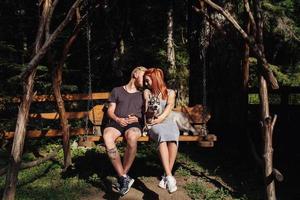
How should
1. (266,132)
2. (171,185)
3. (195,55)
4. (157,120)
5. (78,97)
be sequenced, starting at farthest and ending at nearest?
(195,55) < (78,97) < (157,120) < (171,185) < (266,132)

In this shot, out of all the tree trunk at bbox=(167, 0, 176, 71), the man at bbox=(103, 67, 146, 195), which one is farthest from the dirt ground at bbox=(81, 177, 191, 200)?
the tree trunk at bbox=(167, 0, 176, 71)

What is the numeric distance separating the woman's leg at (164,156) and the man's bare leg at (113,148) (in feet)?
1.65

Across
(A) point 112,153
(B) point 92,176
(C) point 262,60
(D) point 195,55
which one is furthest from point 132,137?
(D) point 195,55

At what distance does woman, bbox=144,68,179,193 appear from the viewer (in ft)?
18.9

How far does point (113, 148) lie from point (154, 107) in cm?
78

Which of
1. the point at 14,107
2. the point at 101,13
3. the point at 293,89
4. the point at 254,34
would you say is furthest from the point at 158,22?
the point at 254,34

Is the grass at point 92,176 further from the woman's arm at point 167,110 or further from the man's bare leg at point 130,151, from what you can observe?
the woman's arm at point 167,110

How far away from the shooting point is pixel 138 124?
619 cm

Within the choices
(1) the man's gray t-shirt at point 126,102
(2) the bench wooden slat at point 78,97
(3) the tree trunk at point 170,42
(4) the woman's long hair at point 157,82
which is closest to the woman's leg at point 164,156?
(1) the man's gray t-shirt at point 126,102

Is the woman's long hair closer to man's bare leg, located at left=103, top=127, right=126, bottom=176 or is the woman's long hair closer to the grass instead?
man's bare leg, located at left=103, top=127, right=126, bottom=176

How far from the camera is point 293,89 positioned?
8188mm

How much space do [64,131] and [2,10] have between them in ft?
17.1

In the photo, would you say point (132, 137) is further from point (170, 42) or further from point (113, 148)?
point (170, 42)

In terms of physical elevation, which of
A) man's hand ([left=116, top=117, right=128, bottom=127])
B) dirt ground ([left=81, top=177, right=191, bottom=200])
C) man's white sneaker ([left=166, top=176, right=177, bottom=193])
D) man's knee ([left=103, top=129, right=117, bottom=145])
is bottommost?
dirt ground ([left=81, top=177, right=191, bottom=200])
